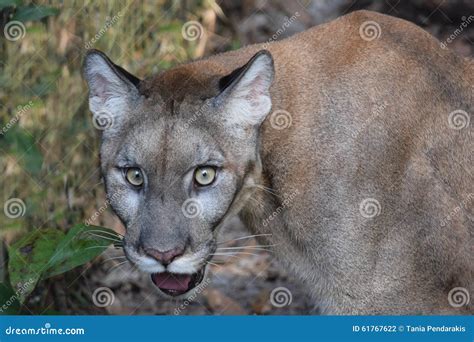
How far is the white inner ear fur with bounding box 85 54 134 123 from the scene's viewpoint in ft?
A: 18.7

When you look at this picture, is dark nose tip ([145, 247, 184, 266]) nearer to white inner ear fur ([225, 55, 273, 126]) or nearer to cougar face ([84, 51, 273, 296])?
cougar face ([84, 51, 273, 296])

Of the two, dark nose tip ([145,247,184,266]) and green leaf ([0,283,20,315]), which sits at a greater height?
dark nose tip ([145,247,184,266])

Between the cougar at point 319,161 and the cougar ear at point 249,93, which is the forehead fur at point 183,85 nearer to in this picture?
the cougar at point 319,161

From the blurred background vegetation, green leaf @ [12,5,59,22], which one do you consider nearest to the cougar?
green leaf @ [12,5,59,22]

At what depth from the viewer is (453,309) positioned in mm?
5781

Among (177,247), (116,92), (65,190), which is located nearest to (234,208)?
(177,247)

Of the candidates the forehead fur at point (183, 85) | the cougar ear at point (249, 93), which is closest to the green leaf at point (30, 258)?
the forehead fur at point (183, 85)

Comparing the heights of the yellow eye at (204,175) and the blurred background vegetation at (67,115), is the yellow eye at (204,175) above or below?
above

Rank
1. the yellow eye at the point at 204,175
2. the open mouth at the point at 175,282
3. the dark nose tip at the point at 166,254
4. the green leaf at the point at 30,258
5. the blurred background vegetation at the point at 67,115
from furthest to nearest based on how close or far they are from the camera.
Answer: the blurred background vegetation at the point at 67,115 → the green leaf at the point at 30,258 → the open mouth at the point at 175,282 → the yellow eye at the point at 204,175 → the dark nose tip at the point at 166,254

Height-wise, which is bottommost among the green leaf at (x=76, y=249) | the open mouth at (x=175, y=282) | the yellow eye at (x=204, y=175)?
the green leaf at (x=76, y=249)

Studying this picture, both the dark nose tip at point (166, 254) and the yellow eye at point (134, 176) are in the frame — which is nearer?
the dark nose tip at point (166, 254)

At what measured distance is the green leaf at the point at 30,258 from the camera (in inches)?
242

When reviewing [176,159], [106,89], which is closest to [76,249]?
[106,89]

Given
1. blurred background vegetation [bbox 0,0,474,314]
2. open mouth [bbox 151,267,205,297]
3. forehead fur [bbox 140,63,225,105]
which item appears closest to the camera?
open mouth [bbox 151,267,205,297]
